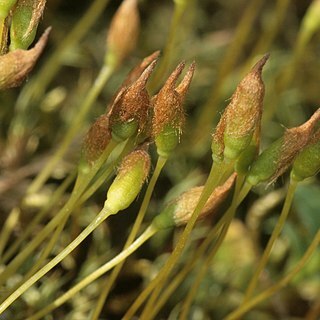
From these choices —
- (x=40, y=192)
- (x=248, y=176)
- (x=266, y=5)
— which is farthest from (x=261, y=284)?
(x=266, y=5)

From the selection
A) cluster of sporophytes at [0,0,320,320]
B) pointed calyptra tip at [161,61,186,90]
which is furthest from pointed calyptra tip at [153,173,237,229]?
pointed calyptra tip at [161,61,186,90]

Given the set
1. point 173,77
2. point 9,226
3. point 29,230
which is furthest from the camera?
A: point 9,226

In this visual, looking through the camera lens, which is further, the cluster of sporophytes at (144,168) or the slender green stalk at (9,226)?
the slender green stalk at (9,226)

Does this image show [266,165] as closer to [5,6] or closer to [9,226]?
[5,6]

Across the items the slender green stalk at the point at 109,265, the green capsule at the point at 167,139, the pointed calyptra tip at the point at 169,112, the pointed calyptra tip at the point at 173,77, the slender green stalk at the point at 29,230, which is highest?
the pointed calyptra tip at the point at 173,77

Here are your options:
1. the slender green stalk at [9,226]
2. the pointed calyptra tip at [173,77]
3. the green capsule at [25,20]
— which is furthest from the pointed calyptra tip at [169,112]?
the slender green stalk at [9,226]

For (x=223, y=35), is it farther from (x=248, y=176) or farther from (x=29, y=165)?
(x=248, y=176)

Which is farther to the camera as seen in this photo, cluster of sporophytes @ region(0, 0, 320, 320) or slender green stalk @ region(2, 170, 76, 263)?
slender green stalk @ region(2, 170, 76, 263)

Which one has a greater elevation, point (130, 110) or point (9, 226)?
point (130, 110)

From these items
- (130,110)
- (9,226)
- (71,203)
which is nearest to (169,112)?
(130,110)

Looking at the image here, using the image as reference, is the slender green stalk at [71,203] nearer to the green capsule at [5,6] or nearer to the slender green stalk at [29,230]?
the slender green stalk at [29,230]

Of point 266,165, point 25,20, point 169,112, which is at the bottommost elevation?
point 266,165

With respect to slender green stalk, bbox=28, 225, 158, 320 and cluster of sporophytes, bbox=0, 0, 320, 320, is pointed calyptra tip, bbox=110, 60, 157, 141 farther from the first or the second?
slender green stalk, bbox=28, 225, 158, 320

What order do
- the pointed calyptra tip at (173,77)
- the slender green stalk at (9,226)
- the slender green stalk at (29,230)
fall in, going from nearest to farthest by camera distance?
the pointed calyptra tip at (173,77), the slender green stalk at (29,230), the slender green stalk at (9,226)
